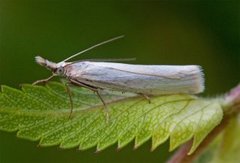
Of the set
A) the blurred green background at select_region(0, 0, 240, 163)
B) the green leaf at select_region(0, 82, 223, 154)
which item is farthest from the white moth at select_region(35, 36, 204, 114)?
the blurred green background at select_region(0, 0, 240, 163)

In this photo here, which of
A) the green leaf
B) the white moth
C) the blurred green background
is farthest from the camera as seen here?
the blurred green background

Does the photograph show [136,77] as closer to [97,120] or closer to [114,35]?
[97,120]

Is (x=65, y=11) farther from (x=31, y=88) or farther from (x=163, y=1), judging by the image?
(x=31, y=88)

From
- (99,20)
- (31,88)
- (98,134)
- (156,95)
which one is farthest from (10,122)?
(99,20)

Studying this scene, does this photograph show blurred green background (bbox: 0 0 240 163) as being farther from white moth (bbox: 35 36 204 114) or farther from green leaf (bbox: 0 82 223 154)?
green leaf (bbox: 0 82 223 154)

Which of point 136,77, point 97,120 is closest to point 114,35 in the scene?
point 136,77
